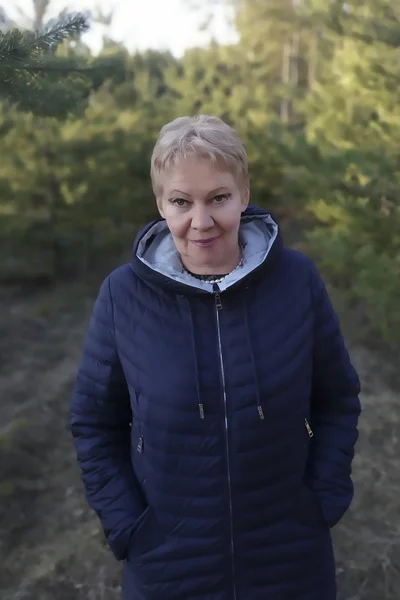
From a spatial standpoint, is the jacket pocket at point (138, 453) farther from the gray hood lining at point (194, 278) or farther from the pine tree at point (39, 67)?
the pine tree at point (39, 67)

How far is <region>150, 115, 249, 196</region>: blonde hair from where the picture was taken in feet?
4.07

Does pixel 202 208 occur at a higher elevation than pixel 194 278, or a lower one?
higher

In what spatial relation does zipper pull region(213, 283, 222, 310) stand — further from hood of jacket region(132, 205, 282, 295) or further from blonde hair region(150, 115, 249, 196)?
blonde hair region(150, 115, 249, 196)

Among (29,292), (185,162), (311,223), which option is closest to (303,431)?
(185,162)

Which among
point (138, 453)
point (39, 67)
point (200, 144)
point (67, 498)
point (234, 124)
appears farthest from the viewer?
point (234, 124)

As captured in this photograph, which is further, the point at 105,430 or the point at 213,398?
the point at 105,430

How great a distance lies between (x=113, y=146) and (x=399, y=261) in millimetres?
4078

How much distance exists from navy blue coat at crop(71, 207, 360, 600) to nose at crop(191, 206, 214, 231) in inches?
6.0

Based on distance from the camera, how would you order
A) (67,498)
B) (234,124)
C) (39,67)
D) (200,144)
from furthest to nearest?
(234,124), (67,498), (39,67), (200,144)

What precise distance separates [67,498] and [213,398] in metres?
2.56

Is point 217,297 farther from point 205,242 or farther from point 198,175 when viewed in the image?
point 198,175

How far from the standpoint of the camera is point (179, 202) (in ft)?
4.27

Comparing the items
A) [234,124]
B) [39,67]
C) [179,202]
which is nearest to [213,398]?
[179,202]

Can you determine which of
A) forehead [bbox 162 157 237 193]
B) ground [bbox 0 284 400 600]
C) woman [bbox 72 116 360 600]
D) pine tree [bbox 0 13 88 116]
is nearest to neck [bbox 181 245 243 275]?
woman [bbox 72 116 360 600]
